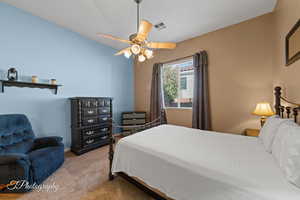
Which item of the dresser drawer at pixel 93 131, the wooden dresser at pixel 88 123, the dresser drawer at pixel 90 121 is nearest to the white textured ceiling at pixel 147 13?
the wooden dresser at pixel 88 123

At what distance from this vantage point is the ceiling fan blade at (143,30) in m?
1.75

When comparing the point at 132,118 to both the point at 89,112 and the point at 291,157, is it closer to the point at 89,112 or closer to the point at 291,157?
the point at 89,112

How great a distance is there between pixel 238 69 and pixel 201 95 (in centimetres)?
96

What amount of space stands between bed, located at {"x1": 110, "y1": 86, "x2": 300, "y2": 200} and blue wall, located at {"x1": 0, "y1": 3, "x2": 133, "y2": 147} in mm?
2051

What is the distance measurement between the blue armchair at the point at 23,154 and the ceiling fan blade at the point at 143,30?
234 centimetres

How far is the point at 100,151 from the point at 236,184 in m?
2.95

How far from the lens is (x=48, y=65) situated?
108 inches

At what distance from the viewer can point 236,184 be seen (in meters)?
0.90

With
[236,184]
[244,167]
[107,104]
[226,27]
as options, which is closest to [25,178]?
[107,104]

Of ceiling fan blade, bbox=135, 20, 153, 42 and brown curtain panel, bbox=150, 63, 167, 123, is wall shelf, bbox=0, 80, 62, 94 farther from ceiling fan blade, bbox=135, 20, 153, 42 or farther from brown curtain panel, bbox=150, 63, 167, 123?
brown curtain panel, bbox=150, 63, 167, 123

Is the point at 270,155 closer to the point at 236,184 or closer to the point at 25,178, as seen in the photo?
the point at 236,184

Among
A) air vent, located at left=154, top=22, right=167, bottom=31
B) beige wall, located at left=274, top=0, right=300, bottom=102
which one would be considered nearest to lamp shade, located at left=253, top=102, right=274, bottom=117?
beige wall, located at left=274, top=0, right=300, bottom=102

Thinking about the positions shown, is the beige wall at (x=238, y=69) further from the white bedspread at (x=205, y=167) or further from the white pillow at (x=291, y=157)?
the white pillow at (x=291, y=157)

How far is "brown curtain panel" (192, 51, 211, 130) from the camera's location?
312 cm
